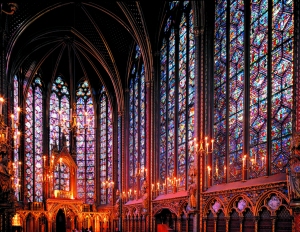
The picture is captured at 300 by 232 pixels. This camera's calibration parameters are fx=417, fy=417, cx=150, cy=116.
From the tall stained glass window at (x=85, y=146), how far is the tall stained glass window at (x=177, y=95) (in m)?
14.9

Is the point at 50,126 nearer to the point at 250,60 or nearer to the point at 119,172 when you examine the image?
the point at 119,172

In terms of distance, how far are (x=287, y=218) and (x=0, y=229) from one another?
48.8 ft

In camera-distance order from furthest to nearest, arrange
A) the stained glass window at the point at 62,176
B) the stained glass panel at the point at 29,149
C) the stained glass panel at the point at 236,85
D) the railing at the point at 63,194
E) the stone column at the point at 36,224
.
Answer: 1. the stained glass window at the point at 62,176
2. the railing at the point at 63,194
3. the stained glass panel at the point at 29,149
4. the stone column at the point at 36,224
5. the stained glass panel at the point at 236,85

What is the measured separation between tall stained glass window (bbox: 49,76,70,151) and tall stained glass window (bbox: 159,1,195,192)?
1620 centimetres

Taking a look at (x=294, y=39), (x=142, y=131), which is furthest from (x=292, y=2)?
(x=142, y=131)

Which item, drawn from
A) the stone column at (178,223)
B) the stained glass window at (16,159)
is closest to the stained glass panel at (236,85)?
the stone column at (178,223)

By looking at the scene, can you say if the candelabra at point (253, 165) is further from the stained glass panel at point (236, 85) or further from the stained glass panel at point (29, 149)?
the stained glass panel at point (29, 149)

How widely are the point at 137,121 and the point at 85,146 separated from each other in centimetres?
1083

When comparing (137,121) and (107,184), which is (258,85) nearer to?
(137,121)

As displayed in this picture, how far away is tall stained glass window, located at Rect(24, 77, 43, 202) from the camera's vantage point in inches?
1594

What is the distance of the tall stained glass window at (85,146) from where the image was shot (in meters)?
43.8

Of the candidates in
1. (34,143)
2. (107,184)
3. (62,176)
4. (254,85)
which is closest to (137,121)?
(107,184)

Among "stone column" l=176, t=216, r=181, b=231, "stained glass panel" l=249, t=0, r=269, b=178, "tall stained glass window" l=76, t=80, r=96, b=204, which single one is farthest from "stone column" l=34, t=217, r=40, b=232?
"stained glass panel" l=249, t=0, r=269, b=178

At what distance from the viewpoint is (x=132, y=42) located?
37062 millimetres
